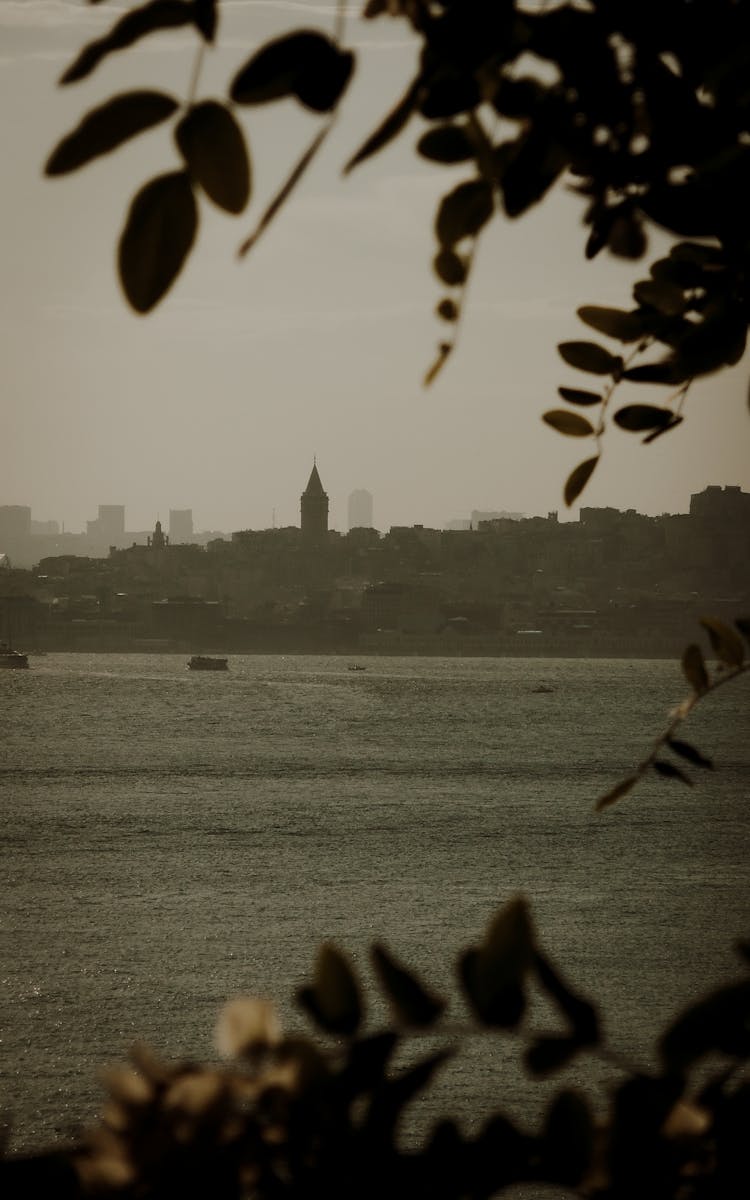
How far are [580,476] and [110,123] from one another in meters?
0.59

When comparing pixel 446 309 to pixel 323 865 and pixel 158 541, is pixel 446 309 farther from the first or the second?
pixel 158 541

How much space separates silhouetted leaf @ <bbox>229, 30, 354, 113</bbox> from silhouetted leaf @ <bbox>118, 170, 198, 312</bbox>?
4 cm

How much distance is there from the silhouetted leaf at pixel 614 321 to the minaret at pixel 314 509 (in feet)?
381

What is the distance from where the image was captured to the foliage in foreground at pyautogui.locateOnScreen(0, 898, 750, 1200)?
0.48 meters

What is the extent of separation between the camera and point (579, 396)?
1095 millimetres

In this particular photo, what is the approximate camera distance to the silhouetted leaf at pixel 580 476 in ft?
3.51

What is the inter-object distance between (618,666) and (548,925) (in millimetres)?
65412

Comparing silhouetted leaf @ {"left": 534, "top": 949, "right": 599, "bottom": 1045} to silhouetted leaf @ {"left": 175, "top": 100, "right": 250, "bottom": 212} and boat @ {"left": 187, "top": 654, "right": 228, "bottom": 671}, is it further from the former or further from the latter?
boat @ {"left": 187, "top": 654, "right": 228, "bottom": 671}

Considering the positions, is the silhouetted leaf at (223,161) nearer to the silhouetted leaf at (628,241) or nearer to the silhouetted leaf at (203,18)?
the silhouetted leaf at (203,18)

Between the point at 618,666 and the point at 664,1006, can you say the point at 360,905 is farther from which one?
the point at 618,666

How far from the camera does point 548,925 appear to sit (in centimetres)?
3262

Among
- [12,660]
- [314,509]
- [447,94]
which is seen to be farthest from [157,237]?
[314,509]

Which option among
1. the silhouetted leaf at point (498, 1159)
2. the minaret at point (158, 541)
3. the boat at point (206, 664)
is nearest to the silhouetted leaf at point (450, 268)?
the silhouetted leaf at point (498, 1159)

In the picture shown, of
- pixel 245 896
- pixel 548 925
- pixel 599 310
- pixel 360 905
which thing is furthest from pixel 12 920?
pixel 599 310
